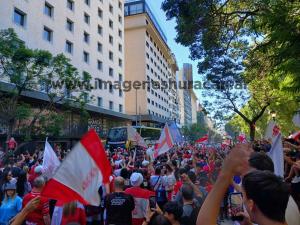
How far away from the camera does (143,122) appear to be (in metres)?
61.9

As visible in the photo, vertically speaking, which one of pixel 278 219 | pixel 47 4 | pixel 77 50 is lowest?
pixel 278 219

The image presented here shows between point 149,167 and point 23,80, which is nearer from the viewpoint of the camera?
point 149,167

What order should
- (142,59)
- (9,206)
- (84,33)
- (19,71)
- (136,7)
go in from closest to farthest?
(9,206) → (19,71) → (84,33) → (142,59) → (136,7)

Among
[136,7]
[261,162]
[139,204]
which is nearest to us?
[261,162]

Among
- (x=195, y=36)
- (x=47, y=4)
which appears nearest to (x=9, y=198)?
(x=195, y=36)

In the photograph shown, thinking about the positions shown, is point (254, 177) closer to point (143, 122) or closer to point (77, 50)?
point (77, 50)

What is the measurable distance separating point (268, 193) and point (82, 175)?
2155mm

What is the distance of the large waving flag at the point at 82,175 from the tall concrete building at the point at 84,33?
21.8 m

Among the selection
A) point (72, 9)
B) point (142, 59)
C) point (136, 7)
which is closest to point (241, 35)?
point (72, 9)

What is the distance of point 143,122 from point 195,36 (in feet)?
164

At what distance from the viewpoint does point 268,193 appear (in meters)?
1.94

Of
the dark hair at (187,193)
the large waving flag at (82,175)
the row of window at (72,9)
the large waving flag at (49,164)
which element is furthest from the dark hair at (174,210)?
the row of window at (72,9)

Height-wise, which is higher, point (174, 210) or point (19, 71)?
point (19, 71)

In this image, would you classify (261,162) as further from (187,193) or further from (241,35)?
(241,35)
